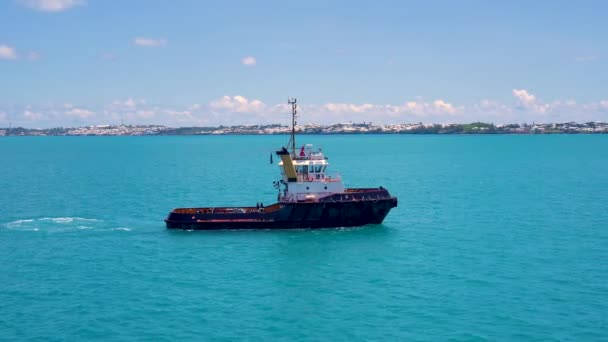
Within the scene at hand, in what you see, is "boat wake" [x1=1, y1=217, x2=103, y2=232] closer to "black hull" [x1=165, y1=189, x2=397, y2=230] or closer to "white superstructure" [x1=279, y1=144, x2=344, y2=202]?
"black hull" [x1=165, y1=189, x2=397, y2=230]

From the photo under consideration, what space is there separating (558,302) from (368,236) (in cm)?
1997

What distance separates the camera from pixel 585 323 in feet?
107

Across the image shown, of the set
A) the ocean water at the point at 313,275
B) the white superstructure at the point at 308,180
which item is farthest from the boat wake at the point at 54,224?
the white superstructure at the point at 308,180

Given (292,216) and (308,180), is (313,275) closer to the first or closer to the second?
(292,216)

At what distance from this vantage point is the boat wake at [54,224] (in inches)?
2235

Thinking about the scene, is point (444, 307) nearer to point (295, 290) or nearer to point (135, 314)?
point (295, 290)

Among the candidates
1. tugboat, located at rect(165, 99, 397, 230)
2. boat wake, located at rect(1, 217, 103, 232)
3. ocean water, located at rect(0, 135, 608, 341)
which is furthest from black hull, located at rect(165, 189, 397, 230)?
boat wake, located at rect(1, 217, 103, 232)

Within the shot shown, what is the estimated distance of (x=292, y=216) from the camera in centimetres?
5534

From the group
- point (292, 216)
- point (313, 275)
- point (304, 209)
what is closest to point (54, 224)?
point (292, 216)

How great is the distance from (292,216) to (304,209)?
1.20m

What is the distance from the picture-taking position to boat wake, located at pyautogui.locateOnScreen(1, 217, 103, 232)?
5678 cm

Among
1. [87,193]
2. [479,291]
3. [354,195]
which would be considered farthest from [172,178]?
[479,291]

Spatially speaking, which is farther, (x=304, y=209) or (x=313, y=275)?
(x=304, y=209)

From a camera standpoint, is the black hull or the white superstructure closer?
the black hull
